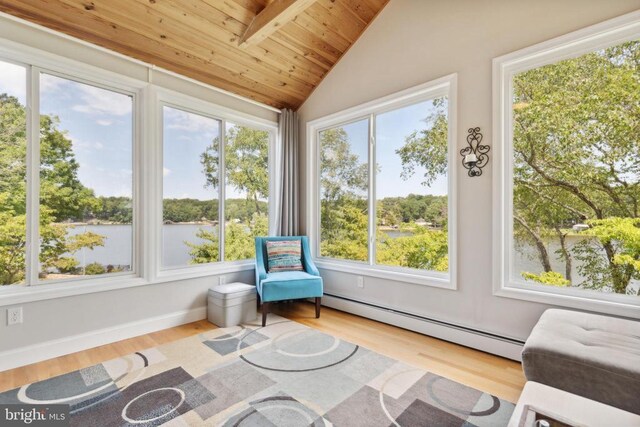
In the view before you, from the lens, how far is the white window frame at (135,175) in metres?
2.31

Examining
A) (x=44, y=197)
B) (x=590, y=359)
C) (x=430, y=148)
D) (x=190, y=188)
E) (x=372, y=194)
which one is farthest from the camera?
(x=372, y=194)

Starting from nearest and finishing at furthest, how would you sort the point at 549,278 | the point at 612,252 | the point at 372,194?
the point at 612,252 → the point at 549,278 → the point at 372,194

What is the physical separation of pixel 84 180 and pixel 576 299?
151 inches

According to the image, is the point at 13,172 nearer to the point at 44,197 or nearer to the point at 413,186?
the point at 44,197

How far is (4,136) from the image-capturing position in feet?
7.33

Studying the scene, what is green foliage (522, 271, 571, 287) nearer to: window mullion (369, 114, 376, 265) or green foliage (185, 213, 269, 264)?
window mullion (369, 114, 376, 265)

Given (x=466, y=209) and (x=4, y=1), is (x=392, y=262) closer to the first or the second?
(x=466, y=209)

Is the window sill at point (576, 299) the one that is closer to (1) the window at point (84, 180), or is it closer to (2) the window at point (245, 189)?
(2) the window at point (245, 189)

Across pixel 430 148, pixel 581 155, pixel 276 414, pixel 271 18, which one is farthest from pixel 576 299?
pixel 271 18

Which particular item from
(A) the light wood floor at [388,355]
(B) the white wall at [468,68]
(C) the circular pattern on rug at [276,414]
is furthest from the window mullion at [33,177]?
(B) the white wall at [468,68]

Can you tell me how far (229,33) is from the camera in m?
2.88

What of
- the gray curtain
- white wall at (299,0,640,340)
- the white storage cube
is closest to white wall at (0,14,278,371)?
the white storage cube

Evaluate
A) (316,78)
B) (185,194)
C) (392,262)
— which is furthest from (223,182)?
(392,262)

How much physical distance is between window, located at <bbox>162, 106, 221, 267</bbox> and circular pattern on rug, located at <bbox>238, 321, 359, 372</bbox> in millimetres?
1113
